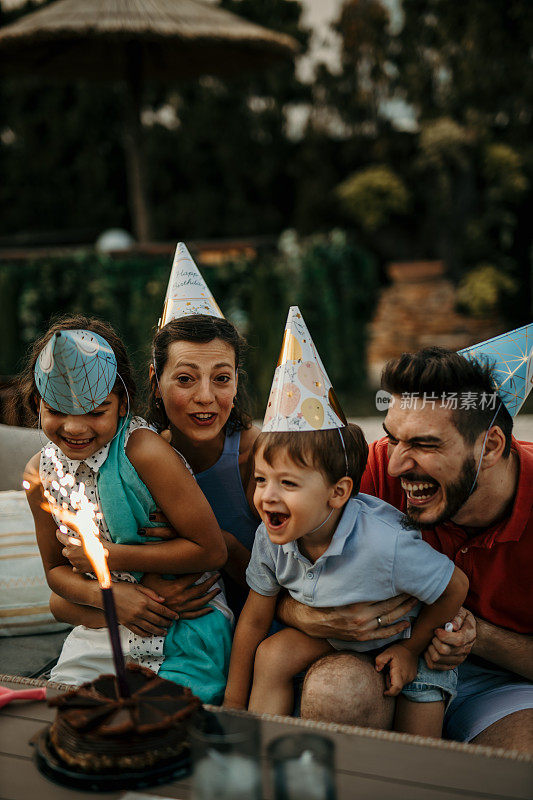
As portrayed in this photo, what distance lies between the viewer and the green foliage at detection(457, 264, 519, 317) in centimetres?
855

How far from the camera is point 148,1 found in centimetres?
675

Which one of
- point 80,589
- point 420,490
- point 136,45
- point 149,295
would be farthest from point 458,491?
point 136,45

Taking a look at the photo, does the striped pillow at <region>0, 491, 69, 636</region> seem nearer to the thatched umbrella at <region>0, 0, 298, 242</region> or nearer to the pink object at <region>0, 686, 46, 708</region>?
the pink object at <region>0, 686, 46, 708</region>

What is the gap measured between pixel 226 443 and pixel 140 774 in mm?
1151

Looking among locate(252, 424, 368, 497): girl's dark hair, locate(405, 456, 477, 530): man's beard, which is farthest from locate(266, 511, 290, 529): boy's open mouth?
locate(405, 456, 477, 530): man's beard

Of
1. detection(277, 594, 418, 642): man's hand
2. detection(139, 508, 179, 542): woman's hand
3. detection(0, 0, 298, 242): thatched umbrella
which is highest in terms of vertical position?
detection(0, 0, 298, 242): thatched umbrella

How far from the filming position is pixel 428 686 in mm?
1702

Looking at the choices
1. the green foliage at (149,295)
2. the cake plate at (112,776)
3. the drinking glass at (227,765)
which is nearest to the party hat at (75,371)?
the cake plate at (112,776)

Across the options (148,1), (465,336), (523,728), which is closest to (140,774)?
(523,728)

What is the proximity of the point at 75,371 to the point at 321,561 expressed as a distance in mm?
686

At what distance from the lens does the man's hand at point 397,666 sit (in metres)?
1.66

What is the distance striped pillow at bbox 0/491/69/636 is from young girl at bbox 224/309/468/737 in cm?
90

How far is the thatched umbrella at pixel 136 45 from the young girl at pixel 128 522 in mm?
5400

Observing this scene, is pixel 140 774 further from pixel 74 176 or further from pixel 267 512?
pixel 74 176
